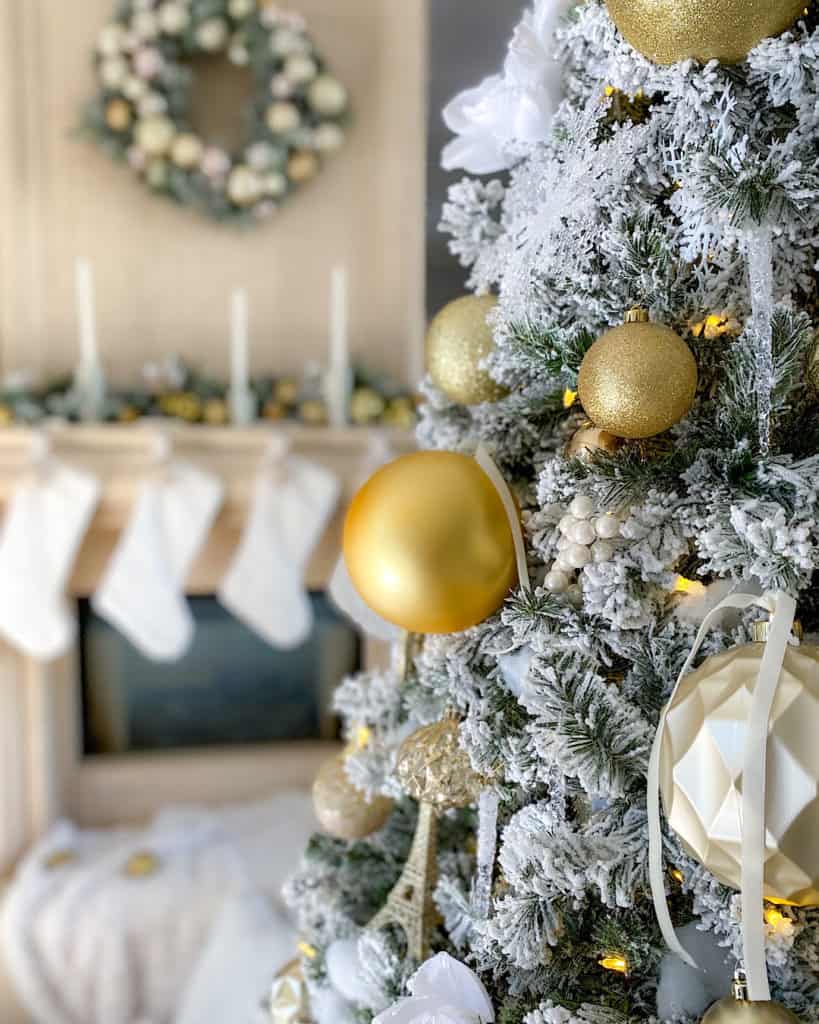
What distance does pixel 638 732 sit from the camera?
558 mm

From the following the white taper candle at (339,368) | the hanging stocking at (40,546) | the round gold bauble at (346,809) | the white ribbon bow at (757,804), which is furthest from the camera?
the white taper candle at (339,368)

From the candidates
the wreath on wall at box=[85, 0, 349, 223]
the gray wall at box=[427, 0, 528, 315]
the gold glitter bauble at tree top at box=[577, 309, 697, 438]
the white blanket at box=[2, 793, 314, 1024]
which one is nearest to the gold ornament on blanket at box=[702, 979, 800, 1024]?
the gold glitter bauble at tree top at box=[577, 309, 697, 438]

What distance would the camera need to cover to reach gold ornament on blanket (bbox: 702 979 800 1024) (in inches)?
19.0

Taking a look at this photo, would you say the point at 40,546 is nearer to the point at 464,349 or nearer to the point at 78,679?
the point at 78,679

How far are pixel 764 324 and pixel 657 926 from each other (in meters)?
0.39

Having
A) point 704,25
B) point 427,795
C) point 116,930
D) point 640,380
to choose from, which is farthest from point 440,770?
point 116,930

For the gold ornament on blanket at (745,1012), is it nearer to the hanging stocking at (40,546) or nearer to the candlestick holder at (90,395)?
the hanging stocking at (40,546)

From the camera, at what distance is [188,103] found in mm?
2025

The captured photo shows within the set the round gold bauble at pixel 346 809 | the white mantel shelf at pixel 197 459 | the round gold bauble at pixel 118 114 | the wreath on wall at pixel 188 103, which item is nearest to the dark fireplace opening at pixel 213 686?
the white mantel shelf at pixel 197 459

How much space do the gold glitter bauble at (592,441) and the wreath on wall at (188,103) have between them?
5.27ft

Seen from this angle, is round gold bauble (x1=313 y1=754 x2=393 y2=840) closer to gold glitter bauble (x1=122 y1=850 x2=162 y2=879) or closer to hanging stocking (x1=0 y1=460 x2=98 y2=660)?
hanging stocking (x1=0 y1=460 x2=98 y2=660)

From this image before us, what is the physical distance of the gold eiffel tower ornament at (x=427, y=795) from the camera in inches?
25.1

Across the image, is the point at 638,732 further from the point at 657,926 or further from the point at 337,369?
the point at 337,369

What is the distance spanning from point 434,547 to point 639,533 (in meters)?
0.13
